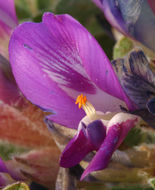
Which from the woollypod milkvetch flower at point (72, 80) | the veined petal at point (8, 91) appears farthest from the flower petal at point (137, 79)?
the veined petal at point (8, 91)

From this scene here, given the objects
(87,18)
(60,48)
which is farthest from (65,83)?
(87,18)

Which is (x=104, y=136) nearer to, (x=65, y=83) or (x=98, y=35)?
(x=65, y=83)

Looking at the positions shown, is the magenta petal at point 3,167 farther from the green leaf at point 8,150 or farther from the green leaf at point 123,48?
the green leaf at point 123,48

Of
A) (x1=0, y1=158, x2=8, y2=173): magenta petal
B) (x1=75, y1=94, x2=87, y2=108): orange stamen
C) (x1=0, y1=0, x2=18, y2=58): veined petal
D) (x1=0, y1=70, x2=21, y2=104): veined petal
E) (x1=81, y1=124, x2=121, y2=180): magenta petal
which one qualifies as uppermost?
(x1=0, y1=0, x2=18, y2=58): veined petal

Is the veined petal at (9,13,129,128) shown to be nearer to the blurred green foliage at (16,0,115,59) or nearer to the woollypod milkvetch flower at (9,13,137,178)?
the woollypod milkvetch flower at (9,13,137,178)

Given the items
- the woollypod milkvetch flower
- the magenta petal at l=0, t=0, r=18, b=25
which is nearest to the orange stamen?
the woollypod milkvetch flower

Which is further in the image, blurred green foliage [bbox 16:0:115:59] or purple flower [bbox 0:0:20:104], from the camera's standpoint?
blurred green foliage [bbox 16:0:115:59]
